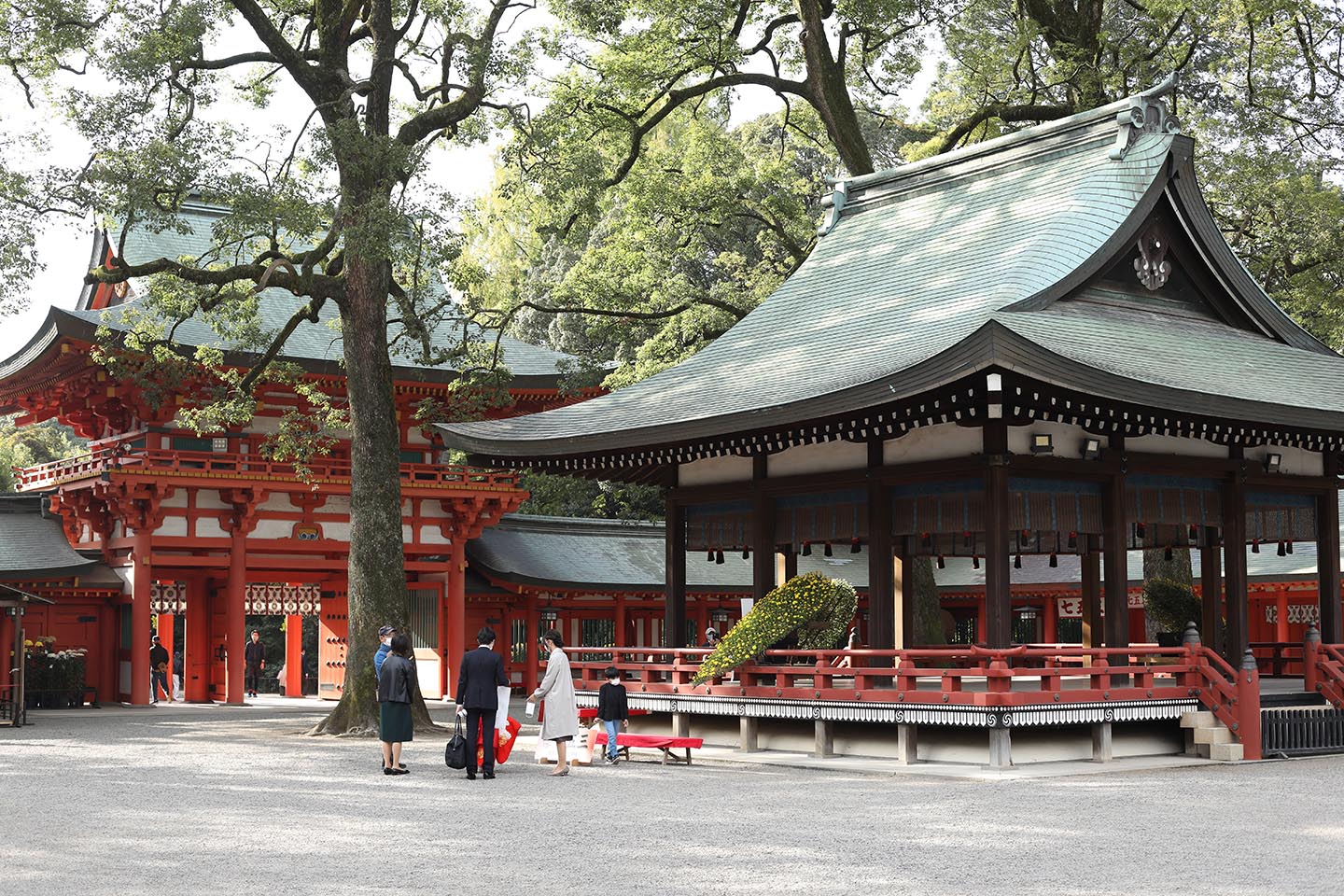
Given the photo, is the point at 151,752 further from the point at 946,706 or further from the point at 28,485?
the point at 28,485

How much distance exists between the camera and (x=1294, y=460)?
19844 millimetres

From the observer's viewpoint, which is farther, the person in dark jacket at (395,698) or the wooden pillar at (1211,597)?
the wooden pillar at (1211,597)

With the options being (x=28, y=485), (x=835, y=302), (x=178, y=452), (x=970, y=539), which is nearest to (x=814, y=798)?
(x=970, y=539)

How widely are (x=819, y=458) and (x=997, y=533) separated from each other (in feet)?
10.9

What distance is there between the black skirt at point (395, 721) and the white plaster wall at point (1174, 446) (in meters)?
8.80

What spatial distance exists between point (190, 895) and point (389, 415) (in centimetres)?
1487

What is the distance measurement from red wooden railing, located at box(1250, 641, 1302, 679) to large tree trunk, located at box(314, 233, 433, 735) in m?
14.3

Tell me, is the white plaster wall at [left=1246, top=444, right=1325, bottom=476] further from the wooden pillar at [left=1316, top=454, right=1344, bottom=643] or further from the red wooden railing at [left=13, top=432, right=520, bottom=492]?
the red wooden railing at [left=13, top=432, right=520, bottom=492]

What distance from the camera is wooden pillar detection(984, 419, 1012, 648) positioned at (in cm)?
1655

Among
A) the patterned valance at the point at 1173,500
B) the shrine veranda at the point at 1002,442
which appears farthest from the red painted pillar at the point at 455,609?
the patterned valance at the point at 1173,500

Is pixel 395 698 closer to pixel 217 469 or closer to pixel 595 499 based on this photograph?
pixel 217 469

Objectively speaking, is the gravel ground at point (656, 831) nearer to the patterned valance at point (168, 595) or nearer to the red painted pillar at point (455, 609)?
the red painted pillar at point (455, 609)

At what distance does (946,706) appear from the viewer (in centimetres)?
1636

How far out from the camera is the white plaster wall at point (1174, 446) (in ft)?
59.3
